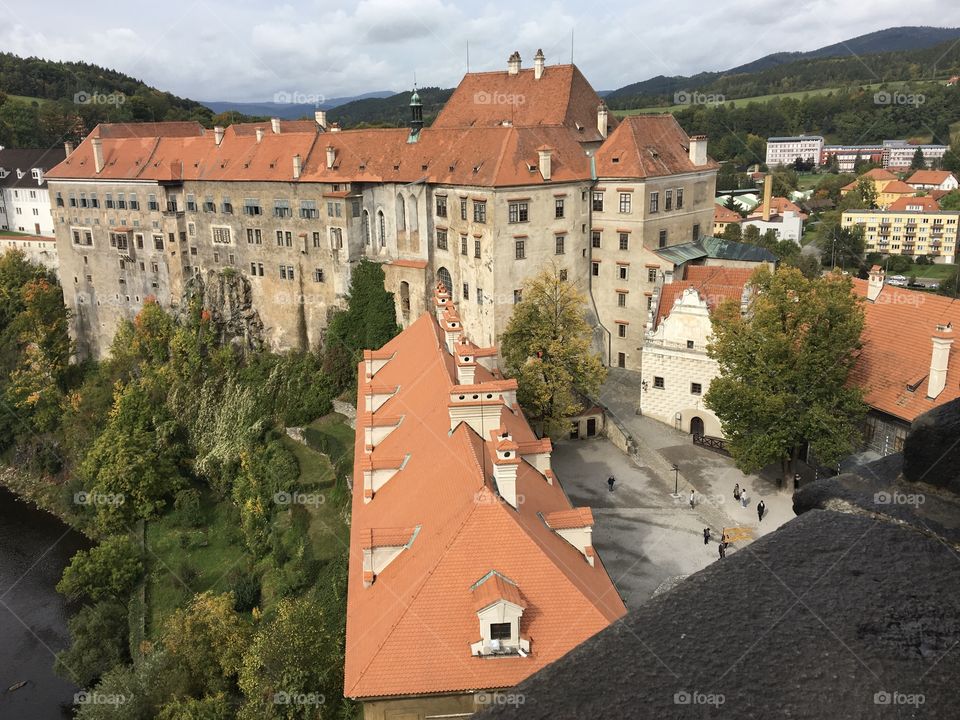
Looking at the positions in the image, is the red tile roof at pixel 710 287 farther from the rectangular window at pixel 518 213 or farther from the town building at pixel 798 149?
the town building at pixel 798 149

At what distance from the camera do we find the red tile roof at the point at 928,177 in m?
123

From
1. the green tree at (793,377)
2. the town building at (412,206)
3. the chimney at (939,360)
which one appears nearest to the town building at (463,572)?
the green tree at (793,377)

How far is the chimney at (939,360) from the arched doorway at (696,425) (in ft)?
32.0

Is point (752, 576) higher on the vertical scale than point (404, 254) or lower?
higher

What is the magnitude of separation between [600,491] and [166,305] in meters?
41.1

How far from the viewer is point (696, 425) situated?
36281mm

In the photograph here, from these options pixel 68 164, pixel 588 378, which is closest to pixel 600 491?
pixel 588 378

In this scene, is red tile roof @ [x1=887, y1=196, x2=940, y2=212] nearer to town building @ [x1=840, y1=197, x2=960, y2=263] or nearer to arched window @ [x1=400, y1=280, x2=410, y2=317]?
town building @ [x1=840, y1=197, x2=960, y2=263]

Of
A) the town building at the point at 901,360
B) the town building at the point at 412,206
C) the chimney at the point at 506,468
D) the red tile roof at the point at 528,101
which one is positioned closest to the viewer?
the chimney at the point at 506,468

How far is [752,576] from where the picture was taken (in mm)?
3793

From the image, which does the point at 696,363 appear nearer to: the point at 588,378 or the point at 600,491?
the point at 588,378

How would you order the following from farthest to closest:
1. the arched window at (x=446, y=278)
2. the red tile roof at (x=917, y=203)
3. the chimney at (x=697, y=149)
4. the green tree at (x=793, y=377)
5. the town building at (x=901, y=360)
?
the red tile roof at (x=917, y=203) → the chimney at (x=697, y=149) → the arched window at (x=446, y=278) → the town building at (x=901, y=360) → the green tree at (x=793, y=377)

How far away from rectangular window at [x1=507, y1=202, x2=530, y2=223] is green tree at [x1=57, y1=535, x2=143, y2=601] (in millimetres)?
25641

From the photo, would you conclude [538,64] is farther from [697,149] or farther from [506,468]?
[506,468]
